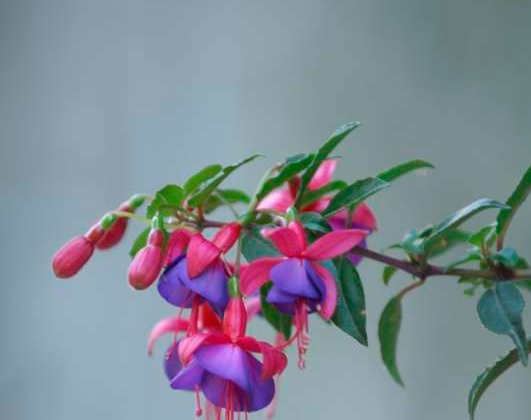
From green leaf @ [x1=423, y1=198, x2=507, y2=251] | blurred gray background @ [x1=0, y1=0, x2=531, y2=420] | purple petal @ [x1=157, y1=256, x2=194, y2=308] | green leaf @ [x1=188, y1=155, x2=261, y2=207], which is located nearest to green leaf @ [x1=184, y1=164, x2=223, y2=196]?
green leaf @ [x1=188, y1=155, x2=261, y2=207]

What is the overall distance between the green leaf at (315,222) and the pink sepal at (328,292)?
0.06m

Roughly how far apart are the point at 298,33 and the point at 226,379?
1522mm

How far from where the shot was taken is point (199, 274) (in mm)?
619

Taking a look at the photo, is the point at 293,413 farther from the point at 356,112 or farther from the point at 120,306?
the point at 356,112

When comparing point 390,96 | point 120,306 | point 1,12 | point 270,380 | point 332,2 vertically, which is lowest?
point 270,380

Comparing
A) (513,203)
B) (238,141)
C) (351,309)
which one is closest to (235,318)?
(351,309)

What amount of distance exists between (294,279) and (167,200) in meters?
0.17

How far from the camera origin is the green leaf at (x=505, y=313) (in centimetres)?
67

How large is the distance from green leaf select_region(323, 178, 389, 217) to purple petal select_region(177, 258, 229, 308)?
0.48ft

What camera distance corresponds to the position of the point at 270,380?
0.61 m

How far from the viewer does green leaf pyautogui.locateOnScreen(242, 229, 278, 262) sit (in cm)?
69

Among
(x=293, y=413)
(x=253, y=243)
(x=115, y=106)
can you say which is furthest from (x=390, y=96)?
(x=253, y=243)

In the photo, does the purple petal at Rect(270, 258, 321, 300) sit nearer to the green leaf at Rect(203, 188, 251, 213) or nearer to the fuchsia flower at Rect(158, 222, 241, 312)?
the fuchsia flower at Rect(158, 222, 241, 312)

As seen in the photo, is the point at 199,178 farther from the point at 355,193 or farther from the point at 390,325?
the point at 390,325
